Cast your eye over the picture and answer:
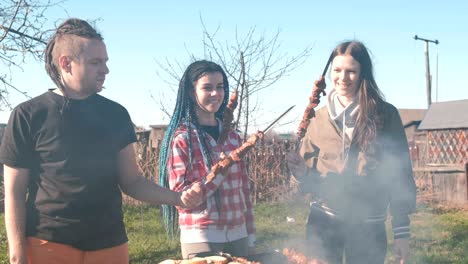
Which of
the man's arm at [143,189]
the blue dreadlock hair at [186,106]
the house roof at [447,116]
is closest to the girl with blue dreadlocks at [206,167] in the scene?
the blue dreadlock hair at [186,106]

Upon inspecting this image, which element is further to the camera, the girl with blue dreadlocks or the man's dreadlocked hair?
the girl with blue dreadlocks

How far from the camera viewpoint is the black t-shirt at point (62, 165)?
2195mm

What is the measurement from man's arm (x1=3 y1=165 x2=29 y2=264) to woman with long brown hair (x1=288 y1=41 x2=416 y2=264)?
5.32 ft

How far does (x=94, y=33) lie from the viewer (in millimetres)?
2340

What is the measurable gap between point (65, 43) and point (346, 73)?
5.48 feet

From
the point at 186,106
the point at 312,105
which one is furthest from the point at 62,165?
the point at 312,105

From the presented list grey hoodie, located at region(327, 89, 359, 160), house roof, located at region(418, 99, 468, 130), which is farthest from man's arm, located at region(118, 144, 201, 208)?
house roof, located at region(418, 99, 468, 130)

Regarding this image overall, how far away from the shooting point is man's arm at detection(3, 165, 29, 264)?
2172 millimetres

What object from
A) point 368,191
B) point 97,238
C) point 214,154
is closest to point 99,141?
point 97,238

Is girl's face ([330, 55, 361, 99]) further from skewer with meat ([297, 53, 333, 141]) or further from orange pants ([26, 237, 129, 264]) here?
orange pants ([26, 237, 129, 264])

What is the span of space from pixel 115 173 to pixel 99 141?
20 centimetres

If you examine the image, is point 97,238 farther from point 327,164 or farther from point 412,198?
point 412,198

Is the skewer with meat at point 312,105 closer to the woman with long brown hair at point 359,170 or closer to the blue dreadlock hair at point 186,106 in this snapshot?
the woman with long brown hair at point 359,170

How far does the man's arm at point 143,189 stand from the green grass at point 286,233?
2.53m
